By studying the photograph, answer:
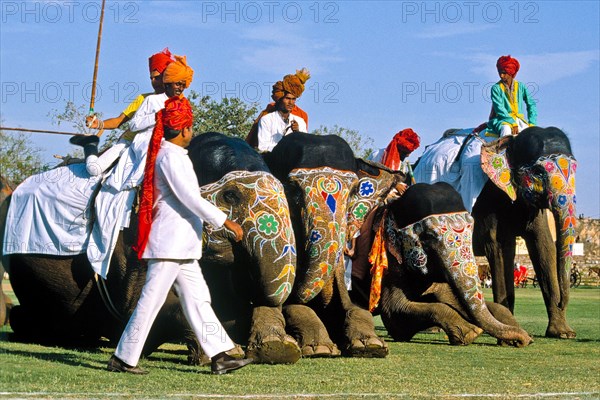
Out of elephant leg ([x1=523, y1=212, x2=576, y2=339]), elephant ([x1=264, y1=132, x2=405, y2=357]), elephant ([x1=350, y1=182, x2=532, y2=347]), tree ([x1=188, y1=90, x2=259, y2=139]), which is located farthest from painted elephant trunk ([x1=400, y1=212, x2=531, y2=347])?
tree ([x1=188, y1=90, x2=259, y2=139])

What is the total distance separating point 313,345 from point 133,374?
2.37 m

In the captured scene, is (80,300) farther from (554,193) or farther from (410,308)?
(554,193)

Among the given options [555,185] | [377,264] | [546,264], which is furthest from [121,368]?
[546,264]

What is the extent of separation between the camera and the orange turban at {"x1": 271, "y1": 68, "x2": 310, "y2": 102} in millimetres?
12289

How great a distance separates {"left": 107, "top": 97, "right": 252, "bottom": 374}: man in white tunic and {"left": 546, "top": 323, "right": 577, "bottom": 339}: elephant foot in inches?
259

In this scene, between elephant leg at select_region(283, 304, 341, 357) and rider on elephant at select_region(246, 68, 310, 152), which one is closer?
elephant leg at select_region(283, 304, 341, 357)

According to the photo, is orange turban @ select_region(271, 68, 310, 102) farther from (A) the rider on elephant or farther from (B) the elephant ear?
(B) the elephant ear

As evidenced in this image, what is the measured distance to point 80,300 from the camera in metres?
10.6

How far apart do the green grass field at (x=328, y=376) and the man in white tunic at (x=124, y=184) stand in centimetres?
90

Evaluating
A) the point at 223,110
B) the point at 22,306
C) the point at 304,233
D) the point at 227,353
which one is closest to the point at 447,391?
the point at 227,353

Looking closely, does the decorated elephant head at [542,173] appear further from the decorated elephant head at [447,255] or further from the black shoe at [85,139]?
the black shoe at [85,139]

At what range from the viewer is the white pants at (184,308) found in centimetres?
819

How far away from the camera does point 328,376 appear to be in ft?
27.7

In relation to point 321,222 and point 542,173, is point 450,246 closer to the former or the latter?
point 321,222
